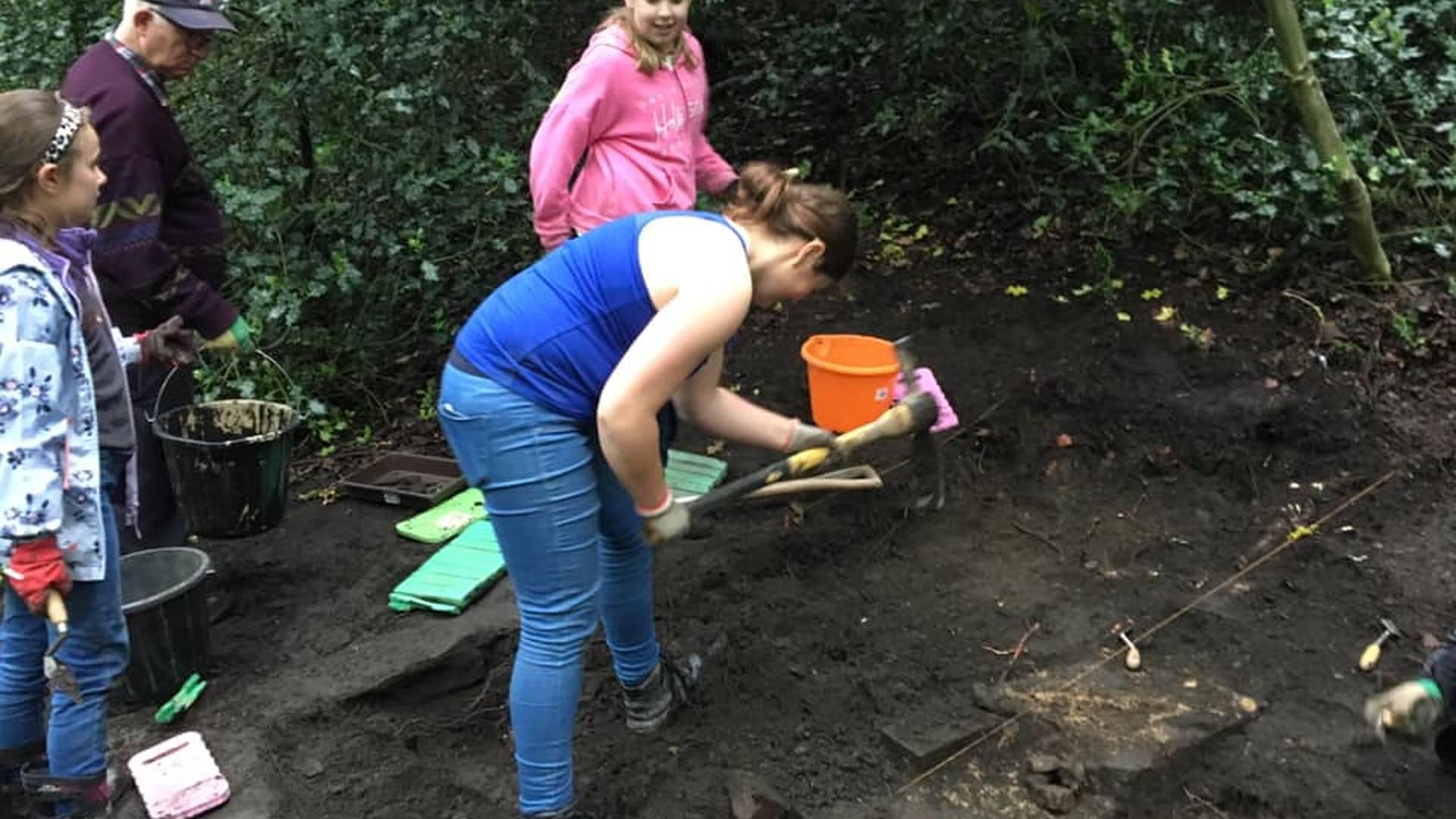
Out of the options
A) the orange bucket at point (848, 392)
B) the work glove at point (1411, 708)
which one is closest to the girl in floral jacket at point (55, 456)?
the orange bucket at point (848, 392)

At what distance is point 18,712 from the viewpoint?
278 centimetres

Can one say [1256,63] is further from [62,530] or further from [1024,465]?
[62,530]

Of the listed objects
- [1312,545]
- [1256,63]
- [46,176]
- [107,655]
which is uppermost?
[46,176]

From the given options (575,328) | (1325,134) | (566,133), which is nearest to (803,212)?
(575,328)

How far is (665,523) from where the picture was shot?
2.45 m

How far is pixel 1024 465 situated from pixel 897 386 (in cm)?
61

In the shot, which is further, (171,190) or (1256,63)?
(1256,63)

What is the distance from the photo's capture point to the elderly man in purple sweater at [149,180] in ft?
10.3

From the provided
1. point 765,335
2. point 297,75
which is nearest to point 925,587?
point 765,335

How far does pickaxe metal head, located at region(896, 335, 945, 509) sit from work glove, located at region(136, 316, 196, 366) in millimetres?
1909

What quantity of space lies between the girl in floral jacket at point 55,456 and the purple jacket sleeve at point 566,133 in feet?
3.68

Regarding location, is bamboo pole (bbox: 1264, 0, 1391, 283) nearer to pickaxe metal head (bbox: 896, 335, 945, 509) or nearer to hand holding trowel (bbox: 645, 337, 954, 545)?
pickaxe metal head (bbox: 896, 335, 945, 509)

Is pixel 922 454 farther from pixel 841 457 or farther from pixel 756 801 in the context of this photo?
pixel 756 801

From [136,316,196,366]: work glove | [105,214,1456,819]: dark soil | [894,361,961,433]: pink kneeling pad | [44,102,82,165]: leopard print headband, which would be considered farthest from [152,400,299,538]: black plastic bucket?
[894,361,961,433]: pink kneeling pad
